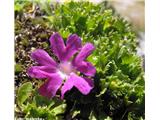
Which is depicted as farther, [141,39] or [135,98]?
[141,39]

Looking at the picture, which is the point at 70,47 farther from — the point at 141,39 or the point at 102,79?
the point at 141,39

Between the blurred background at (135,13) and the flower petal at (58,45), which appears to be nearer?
the flower petal at (58,45)

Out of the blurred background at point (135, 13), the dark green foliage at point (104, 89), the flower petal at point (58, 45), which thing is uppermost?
the blurred background at point (135, 13)

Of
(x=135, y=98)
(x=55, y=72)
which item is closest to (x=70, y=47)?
(x=55, y=72)

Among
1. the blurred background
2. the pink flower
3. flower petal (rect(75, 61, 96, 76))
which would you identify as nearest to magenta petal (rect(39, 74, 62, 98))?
the pink flower

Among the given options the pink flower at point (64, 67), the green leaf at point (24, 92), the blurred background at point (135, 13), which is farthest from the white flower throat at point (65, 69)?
the blurred background at point (135, 13)

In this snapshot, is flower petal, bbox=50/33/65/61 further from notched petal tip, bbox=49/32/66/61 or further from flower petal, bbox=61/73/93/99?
flower petal, bbox=61/73/93/99

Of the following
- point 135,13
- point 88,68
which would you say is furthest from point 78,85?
point 135,13

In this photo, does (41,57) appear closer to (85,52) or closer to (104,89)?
(85,52)

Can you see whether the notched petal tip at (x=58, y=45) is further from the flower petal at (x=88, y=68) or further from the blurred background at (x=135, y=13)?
the blurred background at (x=135, y=13)
